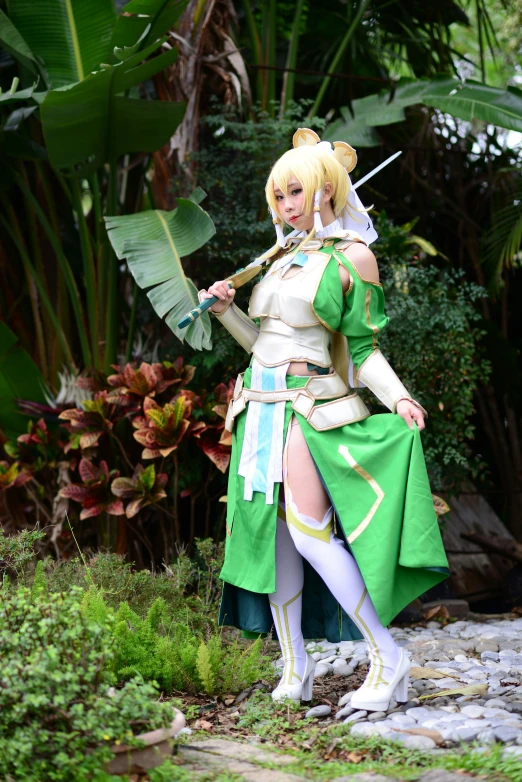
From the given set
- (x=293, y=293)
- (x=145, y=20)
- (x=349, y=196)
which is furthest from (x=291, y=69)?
(x=293, y=293)

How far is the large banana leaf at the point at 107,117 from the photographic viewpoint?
4281 millimetres

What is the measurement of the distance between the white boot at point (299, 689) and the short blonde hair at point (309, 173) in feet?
5.60

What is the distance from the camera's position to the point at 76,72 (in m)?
4.86

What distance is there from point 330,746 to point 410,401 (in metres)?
1.17

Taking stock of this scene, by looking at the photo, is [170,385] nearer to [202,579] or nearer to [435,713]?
[202,579]

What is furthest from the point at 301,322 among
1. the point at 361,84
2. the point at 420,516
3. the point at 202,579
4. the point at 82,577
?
the point at 361,84

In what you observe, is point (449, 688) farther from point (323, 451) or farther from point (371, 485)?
point (323, 451)

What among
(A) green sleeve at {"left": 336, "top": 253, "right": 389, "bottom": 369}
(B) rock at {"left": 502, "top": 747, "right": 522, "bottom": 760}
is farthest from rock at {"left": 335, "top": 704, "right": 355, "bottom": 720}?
(A) green sleeve at {"left": 336, "top": 253, "right": 389, "bottom": 369}

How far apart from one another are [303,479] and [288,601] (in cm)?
49

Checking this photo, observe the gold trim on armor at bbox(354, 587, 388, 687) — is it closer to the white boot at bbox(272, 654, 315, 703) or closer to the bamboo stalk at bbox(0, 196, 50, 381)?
the white boot at bbox(272, 654, 315, 703)

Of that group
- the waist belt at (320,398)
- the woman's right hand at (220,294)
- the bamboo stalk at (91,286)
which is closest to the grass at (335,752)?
the waist belt at (320,398)

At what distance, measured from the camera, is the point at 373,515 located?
2908 mm

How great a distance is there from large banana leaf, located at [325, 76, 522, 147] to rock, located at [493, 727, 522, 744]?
12.3ft

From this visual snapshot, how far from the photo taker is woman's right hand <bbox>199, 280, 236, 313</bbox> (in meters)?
3.16
